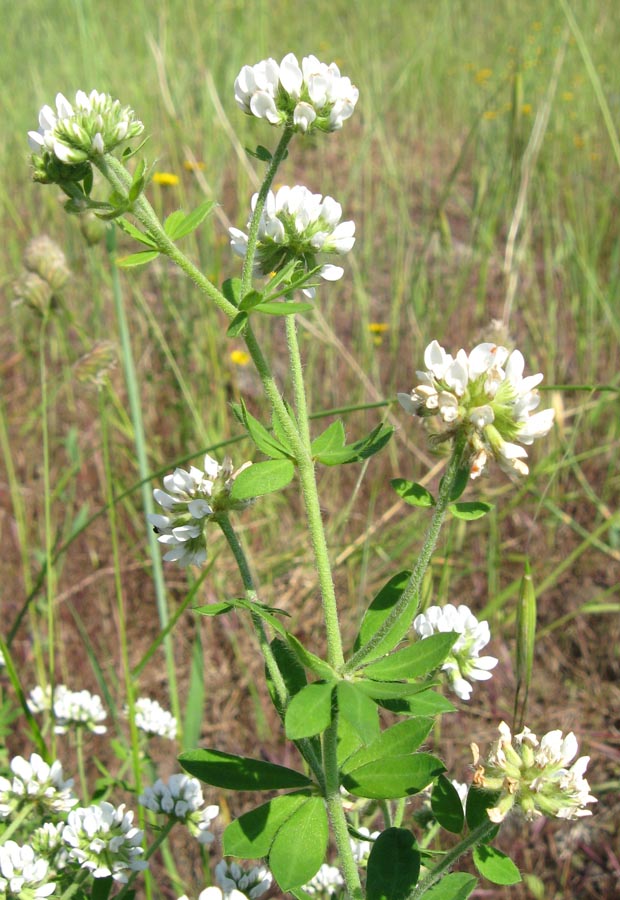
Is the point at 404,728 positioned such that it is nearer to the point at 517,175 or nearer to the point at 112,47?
the point at 517,175

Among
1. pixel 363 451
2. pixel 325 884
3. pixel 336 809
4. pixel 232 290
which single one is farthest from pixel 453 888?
pixel 232 290

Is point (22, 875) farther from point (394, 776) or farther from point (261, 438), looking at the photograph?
point (261, 438)

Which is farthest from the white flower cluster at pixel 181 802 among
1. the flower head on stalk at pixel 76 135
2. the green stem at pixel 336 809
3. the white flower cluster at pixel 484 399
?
the flower head on stalk at pixel 76 135

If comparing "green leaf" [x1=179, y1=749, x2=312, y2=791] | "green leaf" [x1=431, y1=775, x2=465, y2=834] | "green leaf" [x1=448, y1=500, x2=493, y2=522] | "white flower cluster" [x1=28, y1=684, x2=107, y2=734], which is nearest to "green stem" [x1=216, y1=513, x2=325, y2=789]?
"green leaf" [x1=179, y1=749, x2=312, y2=791]

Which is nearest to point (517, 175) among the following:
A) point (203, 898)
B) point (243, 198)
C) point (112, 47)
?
point (243, 198)

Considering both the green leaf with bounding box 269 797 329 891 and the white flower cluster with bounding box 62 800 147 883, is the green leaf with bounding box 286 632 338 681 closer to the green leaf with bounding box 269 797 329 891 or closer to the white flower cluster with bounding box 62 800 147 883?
the green leaf with bounding box 269 797 329 891

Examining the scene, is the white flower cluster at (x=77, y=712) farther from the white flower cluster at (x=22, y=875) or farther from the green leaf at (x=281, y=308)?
the green leaf at (x=281, y=308)
